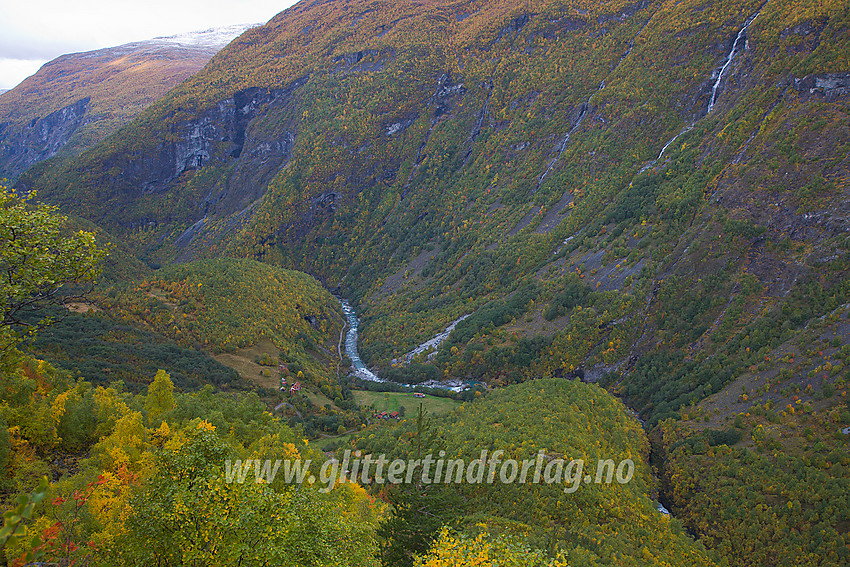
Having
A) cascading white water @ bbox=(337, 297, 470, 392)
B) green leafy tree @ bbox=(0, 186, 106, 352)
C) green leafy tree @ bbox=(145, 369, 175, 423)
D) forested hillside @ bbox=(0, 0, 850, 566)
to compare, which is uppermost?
green leafy tree @ bbox=(0, 186, 106, 352)

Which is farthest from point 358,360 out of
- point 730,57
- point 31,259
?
point 730,57

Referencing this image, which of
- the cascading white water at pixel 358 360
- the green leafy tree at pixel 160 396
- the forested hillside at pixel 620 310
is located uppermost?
the green leafy tree at pixel 160 396

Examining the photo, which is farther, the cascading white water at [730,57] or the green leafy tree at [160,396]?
the cascading white water at [730,57]

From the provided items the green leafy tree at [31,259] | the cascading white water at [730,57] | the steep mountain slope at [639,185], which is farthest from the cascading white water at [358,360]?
the green leafy tree at [31,259]

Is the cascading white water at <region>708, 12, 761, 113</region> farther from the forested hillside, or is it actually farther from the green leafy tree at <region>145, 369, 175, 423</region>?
the green leafy tree at <region>145, 369, 175, 423</region>

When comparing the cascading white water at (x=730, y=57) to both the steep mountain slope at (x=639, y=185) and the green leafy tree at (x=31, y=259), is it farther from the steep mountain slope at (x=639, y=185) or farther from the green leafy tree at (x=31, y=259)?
the green leafy tree at (x=31, y=259)

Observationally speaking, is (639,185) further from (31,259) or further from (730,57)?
(31,259)

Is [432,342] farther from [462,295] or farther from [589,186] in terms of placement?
[589,186]

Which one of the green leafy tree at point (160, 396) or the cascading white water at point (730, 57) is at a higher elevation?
the cascading white water at point (730, 57)

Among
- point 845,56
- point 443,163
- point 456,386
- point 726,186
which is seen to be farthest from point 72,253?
point 443,163

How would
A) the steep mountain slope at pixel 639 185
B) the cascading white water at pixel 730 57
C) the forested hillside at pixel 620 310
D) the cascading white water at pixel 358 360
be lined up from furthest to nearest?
the cascading white water at pixel 730 57
the cascading white water at pixel 358 360
the steep mountain slope at pixel 639 185
the forested hillside at pixel 620 310

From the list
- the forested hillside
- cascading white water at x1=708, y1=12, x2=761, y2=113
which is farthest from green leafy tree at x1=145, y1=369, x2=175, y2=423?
cascading white water at x1=708, y1=12, x2=761, y2=113
